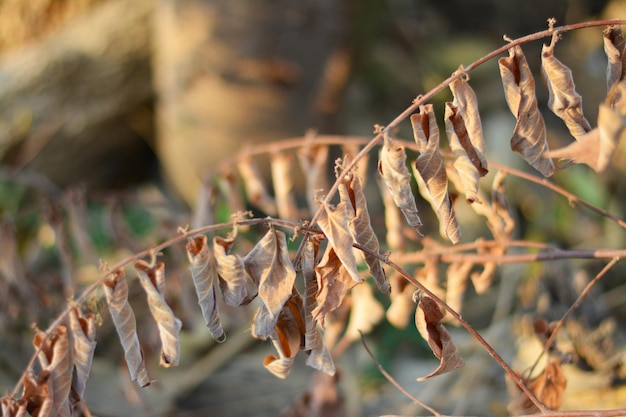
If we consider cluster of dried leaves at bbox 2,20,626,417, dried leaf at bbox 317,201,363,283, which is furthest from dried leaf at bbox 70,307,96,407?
dried leaf at bbox 317,201,363,283

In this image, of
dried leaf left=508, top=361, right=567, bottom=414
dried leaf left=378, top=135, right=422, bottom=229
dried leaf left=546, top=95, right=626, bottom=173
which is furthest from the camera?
dried leaf left=508, top=361, right=567, bottom=414

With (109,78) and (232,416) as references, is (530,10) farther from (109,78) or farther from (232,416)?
(232,416)

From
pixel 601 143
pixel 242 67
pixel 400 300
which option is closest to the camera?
pixel 601 143

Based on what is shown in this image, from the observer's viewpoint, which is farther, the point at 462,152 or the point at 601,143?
the point at 462,152

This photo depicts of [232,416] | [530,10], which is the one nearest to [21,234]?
[232,416]

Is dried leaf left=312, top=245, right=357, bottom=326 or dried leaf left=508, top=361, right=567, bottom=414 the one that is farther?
dried leaf left=508, top=361, right=567, bottom=414

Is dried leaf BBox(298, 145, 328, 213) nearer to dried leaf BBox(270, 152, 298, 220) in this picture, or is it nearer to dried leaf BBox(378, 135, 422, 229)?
dried leaf BBox(270, 152, 298, 220)

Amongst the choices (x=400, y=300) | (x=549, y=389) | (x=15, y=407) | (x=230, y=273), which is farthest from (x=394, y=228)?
(x=15, y=407)

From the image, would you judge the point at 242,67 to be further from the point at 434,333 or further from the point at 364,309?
the point at 434,333
